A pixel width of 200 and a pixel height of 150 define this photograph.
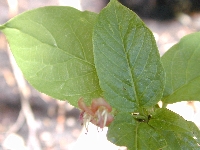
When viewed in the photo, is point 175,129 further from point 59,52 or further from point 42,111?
point 42,111

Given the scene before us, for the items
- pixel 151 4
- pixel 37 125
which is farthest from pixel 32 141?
pixel 151 4

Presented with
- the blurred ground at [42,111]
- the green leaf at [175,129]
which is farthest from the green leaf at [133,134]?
the blurred ground at [42,111]

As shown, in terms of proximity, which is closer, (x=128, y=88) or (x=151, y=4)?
(x=128, y=88)

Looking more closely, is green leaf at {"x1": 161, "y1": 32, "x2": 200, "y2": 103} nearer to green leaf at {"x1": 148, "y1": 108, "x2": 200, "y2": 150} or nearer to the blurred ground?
green leaf at {"x1": 148, "y1": 108, "x2": 200, "y2": 150}

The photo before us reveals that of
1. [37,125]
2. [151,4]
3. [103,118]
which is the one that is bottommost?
[103,118]

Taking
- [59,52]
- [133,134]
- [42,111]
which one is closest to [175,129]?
[133,134]

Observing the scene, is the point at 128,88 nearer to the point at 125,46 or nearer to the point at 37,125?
the point at 125,46

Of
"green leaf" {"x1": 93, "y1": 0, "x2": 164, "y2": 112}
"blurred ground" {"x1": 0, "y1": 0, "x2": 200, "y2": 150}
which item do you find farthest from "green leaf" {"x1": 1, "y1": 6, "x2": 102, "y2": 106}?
"blurred ground" {"x1": 0, "y1": 0, "x2": 200, "y2": 150}

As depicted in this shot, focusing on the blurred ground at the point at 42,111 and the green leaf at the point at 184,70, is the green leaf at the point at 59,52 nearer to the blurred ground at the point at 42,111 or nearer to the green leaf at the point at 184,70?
the green leaf at the point at 184,70
